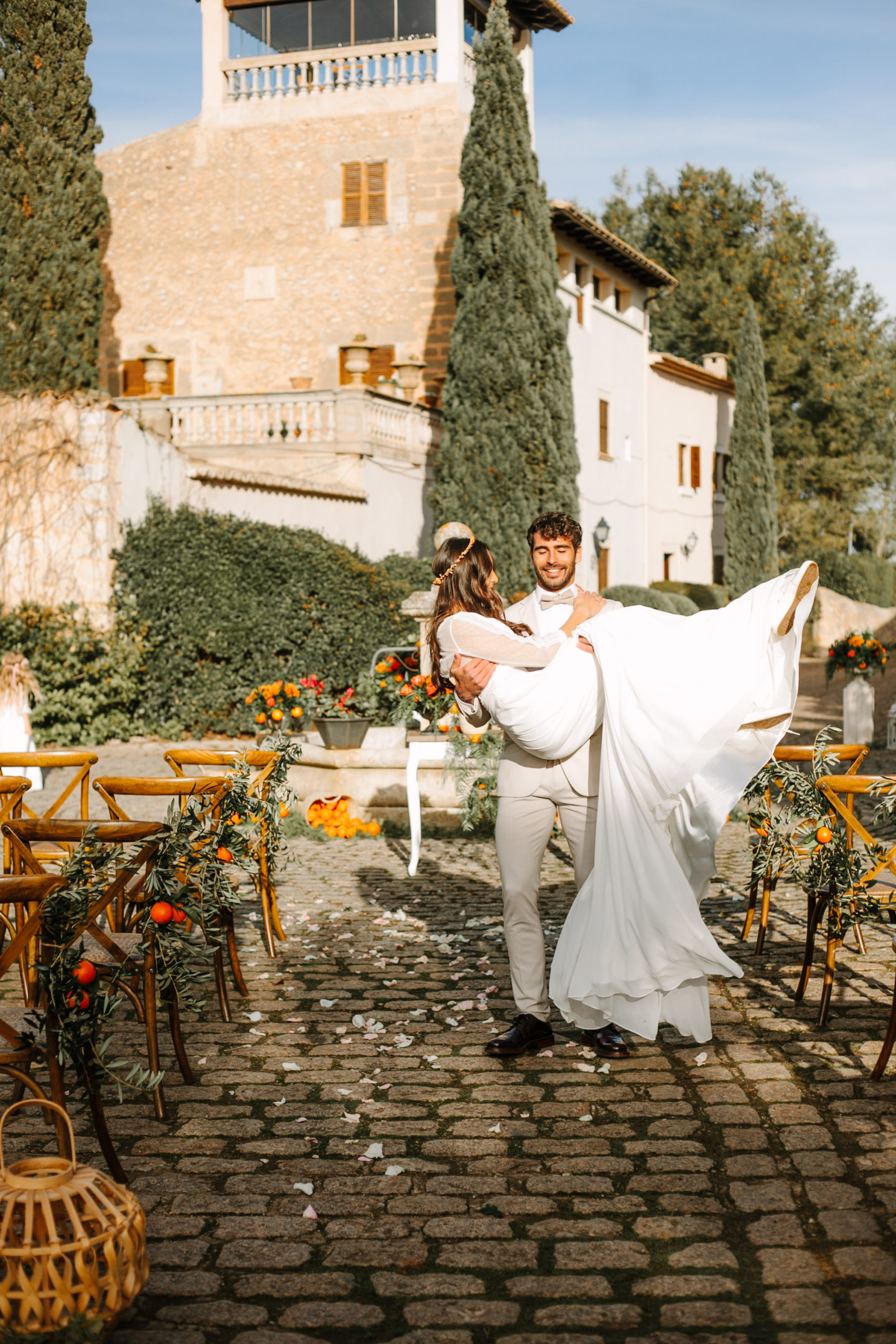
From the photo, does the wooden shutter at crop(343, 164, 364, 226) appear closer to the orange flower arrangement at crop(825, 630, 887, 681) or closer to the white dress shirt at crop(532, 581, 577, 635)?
the orange flower arrangement at crop(825, 630, 887, 681)

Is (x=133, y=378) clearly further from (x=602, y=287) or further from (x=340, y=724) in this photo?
(x=340, y=724)

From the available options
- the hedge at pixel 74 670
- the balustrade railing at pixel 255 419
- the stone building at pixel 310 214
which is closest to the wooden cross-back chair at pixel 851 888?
the hedge at pixel 74 670

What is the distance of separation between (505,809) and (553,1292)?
6.02 ft

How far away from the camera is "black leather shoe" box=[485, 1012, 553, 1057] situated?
439 cm

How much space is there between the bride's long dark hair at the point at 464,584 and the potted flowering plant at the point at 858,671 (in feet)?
31.6

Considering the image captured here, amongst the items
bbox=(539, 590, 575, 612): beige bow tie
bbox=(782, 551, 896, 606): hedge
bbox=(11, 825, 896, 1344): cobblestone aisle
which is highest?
bbox=(782, 551, 896, 606): hedge

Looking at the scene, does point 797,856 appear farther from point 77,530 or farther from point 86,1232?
point 77,530

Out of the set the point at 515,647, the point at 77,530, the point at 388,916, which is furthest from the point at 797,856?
the point at 77,530

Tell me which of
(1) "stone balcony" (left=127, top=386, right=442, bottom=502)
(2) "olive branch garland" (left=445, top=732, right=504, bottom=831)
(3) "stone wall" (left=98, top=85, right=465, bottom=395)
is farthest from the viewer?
(3) "stone wall" (left=98, top=85, right=465, bottom=395)

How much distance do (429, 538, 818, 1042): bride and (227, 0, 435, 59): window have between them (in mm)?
22073

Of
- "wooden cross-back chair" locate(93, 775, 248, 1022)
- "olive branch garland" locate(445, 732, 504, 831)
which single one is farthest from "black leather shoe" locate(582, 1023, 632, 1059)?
"olive branch garland" locate(445, 732, 504, 831)

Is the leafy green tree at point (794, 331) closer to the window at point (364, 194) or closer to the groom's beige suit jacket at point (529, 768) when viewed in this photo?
the window at point (364, 194)

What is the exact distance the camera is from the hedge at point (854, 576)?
34531 mm

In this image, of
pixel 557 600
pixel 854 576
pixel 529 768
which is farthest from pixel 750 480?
pixel 529 768
